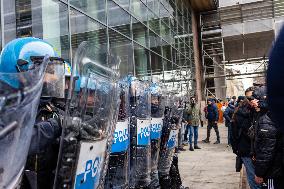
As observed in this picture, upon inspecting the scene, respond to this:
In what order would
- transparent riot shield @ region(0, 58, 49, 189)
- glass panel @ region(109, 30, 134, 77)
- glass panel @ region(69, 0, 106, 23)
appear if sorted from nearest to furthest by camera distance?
transparent riot shield @ region(0, 58, 49, 189)
glass panel @ region(69, 0, 106, 23)
glass panel @ region(109, 30, 134, 77)

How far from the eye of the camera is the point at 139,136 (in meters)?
3.19

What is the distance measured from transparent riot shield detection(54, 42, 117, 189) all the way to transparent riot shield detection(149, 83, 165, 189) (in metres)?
1.83

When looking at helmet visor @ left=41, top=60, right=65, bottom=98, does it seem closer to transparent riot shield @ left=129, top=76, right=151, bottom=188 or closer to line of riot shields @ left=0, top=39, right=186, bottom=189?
line of riot shields @ left=0, top=39, right=186, bottom=189

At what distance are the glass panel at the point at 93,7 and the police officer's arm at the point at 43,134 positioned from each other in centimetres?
636

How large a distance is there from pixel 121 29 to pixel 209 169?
16.4 feet

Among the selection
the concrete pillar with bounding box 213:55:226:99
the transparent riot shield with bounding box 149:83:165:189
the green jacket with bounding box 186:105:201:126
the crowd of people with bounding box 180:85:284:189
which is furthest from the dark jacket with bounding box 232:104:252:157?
the concrete pillar with bounding box 213:55:226:99

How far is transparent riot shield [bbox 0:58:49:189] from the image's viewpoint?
101 cm

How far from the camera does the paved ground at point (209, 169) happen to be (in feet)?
19.0

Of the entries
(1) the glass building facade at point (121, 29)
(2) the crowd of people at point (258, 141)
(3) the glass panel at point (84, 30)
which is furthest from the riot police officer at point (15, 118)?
(3) the glass panel at point (84, 30)

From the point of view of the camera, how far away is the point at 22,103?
1054 mm

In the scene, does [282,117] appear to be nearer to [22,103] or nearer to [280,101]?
[280,101]

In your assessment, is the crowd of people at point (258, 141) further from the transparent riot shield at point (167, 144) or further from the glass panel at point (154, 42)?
the glass panel at point (154, 42)

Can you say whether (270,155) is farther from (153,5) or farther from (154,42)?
(153,5)

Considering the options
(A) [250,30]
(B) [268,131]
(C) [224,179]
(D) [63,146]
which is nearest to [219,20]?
(A) [250,30]
